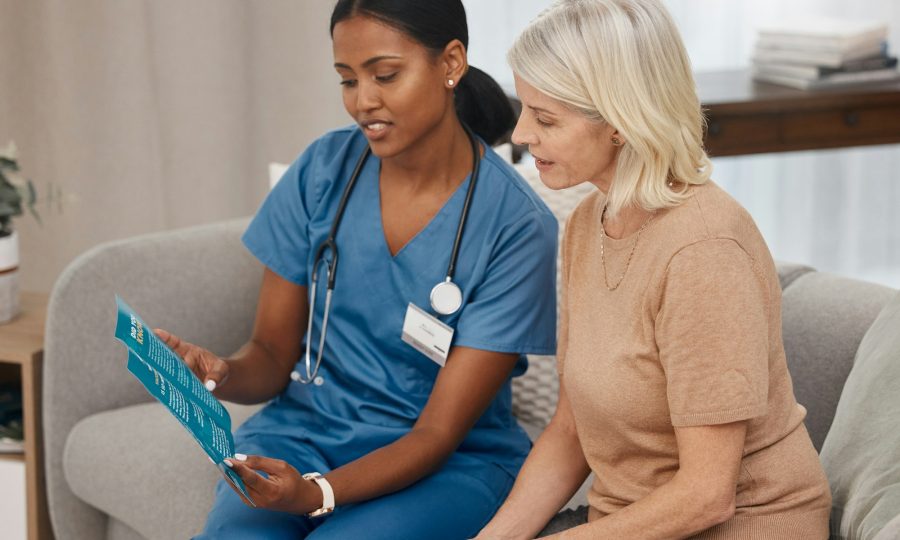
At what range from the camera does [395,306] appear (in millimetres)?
1730

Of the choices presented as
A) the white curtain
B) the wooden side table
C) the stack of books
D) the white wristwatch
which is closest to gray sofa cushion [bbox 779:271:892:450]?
the white wristwatch

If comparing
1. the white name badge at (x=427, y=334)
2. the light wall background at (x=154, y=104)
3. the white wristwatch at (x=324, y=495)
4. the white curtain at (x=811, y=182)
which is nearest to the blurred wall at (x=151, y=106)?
the light wall background at (x=154, y=104)

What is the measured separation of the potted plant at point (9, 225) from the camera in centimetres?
223

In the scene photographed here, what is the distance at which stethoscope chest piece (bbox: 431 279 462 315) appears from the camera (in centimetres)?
167

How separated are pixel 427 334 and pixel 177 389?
1.36ft

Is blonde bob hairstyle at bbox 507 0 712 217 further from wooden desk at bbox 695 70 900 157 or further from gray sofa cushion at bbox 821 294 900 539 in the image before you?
wooden desk at bbox 695 70 900 157

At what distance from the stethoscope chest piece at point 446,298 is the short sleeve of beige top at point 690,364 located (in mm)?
260

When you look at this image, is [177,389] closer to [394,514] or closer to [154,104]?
[394,514]

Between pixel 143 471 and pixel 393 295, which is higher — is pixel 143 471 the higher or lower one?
the lower one

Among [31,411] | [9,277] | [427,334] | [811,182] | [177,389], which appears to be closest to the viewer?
[177,389]

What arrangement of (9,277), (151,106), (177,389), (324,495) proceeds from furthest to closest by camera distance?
(151,106) → (9,277) → (324,495) → (177,389)

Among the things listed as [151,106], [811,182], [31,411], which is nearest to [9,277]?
[31,411]

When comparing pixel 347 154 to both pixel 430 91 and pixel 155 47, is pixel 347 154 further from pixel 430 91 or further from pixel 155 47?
pixel 155 47

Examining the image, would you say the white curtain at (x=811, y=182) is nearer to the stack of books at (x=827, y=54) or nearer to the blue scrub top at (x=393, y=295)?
the stack of books at (x=827, y=54)
